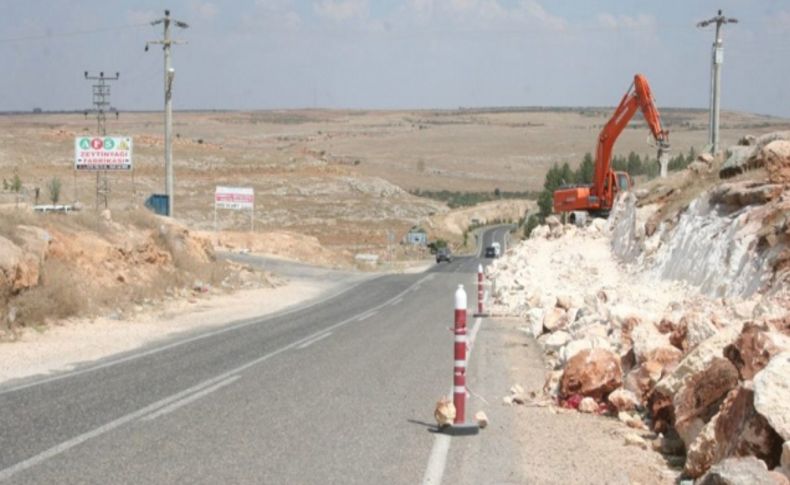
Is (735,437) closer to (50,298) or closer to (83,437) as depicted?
(83,437)

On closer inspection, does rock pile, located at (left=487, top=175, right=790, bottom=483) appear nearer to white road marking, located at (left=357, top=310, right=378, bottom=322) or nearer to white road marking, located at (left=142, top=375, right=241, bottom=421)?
white road marking, located at (left=142, top=375, right=241, bottom=421)

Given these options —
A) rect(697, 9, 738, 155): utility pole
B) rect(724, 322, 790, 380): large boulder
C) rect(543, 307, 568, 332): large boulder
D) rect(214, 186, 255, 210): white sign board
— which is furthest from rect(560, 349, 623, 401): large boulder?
rect(214, 186, 255, 210): white sign board

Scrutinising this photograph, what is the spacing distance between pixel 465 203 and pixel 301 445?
13215 centimetres

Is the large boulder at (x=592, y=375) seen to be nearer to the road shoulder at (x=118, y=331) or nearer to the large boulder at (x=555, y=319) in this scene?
the large boulder at (x=555, y=319)

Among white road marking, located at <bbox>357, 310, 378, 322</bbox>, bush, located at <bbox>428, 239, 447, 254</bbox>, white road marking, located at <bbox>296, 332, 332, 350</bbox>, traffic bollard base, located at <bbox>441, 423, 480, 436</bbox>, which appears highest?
traffic bollard base, located at <bbox>441, 423, 480, 436</bbox>

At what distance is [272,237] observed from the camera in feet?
209

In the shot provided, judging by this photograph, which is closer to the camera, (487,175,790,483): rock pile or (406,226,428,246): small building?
(487,175,790,483): rock pile

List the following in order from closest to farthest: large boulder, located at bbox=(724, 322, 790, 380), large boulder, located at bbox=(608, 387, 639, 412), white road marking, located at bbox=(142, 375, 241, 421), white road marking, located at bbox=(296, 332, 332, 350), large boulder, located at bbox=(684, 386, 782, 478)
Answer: large boulder, located at bbox=(684, 386, 782, 478)
large boulder, located at bbox=(724, 322, 790, 380)
white road marking, located at bbox=(142, 375, 241, 421)
large boulder, located at bbox=(608, 387, 639, 412)
white road marking, located at bbox=(296, 332, 332, 350)

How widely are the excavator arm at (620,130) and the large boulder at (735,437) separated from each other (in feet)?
104

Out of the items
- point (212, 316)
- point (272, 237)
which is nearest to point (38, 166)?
point (272, 237)

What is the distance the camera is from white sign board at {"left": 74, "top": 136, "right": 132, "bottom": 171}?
138 ft

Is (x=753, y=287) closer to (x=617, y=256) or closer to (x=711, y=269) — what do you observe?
(x=711, y=269)

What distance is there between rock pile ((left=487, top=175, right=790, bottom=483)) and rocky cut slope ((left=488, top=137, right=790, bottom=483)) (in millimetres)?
14

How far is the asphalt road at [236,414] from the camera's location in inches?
293
